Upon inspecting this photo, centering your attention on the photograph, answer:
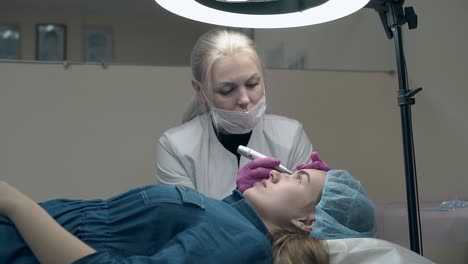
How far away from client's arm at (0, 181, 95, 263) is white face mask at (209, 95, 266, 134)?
2.39ft

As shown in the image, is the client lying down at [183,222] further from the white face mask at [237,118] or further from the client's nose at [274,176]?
the white face mask at [237,118]

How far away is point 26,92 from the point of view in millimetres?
Result: 1911

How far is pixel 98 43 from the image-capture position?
12.4 ft

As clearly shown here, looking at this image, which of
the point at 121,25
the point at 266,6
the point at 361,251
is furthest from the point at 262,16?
the point at 121,25

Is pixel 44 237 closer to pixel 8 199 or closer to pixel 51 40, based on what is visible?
pixel 8 199

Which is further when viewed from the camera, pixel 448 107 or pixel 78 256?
pixel 448 107

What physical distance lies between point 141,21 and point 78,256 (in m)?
3.18

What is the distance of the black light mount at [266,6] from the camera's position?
1244mm

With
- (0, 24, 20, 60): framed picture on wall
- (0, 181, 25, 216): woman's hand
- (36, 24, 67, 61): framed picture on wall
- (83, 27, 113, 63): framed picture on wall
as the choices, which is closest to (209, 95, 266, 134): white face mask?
(0, 181, 25, 216): woman's hand

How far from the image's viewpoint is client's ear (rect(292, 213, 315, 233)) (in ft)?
3.73

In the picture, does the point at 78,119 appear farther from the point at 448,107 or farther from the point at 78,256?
the point at 448,107

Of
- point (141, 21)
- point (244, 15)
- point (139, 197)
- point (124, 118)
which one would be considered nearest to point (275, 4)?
point (244, 15)

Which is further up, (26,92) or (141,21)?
(141,21)

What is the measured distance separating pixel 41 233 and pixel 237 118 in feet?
2.56
